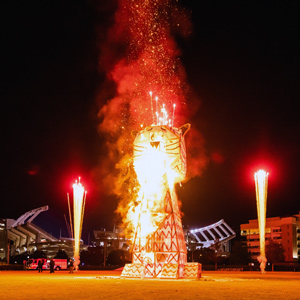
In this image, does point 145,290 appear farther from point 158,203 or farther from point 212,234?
point 212,234

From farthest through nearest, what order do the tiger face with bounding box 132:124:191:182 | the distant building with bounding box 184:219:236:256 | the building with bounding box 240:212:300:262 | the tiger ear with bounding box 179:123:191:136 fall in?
the distant building with bounding box 184:219:236:256, the building with bounding box 240:212:300:262, the tiger ear with bounding box 179:123:191:136, the tiger face with bounding box 132:124:191:182

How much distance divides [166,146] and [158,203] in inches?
163

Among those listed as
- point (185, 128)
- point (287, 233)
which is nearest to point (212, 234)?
point (287, 233)

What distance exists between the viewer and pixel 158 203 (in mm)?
29125

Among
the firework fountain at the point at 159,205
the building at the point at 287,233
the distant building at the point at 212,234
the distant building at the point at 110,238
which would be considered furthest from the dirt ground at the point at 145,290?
the distant building at the point at 212,234

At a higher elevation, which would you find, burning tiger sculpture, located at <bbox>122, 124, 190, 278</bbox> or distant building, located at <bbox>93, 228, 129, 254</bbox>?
burning tiger sculpture, located at <bbox>122, 124, 190, 278</bbox>

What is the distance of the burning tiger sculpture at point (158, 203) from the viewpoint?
28375 millimetres

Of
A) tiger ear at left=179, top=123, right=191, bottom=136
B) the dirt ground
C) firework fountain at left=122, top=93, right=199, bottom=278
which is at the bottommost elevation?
the dirt ground

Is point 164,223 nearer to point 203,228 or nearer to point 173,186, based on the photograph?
point 173,186

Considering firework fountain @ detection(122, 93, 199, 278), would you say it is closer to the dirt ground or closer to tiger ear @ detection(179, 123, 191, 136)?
tiger ear @ detection(179, 123, 191, 136)

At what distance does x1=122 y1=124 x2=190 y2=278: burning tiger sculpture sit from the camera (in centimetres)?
2838

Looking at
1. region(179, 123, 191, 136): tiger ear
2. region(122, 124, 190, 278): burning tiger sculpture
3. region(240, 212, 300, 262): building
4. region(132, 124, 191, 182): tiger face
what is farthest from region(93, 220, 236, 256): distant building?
region(132, 124, 191, 182): tiger face

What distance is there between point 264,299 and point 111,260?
2761 inches

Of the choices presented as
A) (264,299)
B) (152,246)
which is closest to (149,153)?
(152,246)
